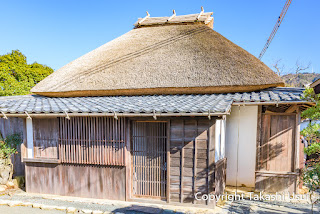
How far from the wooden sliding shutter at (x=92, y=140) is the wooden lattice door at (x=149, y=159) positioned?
0.39 meters

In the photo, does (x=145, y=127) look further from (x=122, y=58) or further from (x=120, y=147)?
(x=122, y=58)

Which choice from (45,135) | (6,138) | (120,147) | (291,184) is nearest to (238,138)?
(291,184)

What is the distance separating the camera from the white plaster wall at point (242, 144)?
5.68 meters

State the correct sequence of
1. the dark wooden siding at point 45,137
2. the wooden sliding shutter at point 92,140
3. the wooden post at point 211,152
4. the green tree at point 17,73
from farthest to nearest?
the green tree at point 17,73, the dark wooden siding at point 45,137, the wooden sliding shutter at point 92,140, the wooden post at point 211,152

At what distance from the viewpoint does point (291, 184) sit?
5.28 m

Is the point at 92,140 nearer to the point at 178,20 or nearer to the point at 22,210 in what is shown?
the point at 22,210

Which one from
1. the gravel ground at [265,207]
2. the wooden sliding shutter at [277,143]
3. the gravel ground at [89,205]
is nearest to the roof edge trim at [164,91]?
the wooden sliding shutter at [277,143]

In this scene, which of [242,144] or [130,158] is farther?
[242,144]

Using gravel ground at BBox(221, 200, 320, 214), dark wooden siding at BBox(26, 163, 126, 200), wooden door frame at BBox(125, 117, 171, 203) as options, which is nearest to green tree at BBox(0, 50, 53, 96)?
dark wooden siding at BBox(26, 163, 126, 200)

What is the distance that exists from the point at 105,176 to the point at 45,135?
2.06 meters

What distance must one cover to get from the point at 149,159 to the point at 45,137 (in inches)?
118

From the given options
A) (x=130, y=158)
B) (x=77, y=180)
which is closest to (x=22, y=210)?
(x=77, y=180)

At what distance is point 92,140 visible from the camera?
5.04m

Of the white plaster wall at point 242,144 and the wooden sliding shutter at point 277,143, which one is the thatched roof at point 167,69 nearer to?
the white plaster wall at point 242,144
